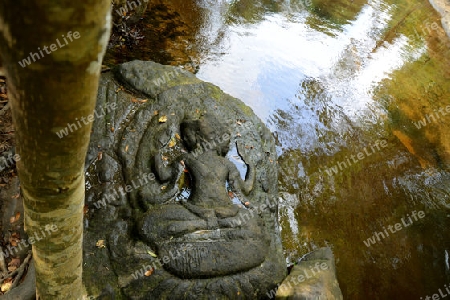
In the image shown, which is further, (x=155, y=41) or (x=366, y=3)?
(x=366, y=3)

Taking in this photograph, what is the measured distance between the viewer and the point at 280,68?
260 inches

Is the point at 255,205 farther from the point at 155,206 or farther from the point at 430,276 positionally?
the point at 430,276

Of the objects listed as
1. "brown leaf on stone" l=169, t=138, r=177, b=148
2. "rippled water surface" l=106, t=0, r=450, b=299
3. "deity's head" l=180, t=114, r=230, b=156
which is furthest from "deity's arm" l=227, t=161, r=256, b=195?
"rippled water surface" l=106, t=0, r=450, b=299

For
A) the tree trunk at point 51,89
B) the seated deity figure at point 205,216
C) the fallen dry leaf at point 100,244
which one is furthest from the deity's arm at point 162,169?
the tree trunk at point 51,89

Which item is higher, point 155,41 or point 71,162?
point 71,162

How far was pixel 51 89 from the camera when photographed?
917 mm

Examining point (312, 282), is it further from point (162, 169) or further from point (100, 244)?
point (100, 244)

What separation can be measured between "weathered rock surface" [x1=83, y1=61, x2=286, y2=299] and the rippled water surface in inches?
36.6

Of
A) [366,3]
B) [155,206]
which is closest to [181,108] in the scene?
[155,206]

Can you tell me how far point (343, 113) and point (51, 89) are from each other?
562 cm

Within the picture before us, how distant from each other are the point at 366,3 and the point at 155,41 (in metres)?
6.52

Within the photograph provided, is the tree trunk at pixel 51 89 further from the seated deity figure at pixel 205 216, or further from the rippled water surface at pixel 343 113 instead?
the rippled water surface at pixel 343 113

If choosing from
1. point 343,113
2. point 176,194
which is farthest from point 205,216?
point 343,113

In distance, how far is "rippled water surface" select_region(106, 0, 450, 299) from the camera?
171 inches
